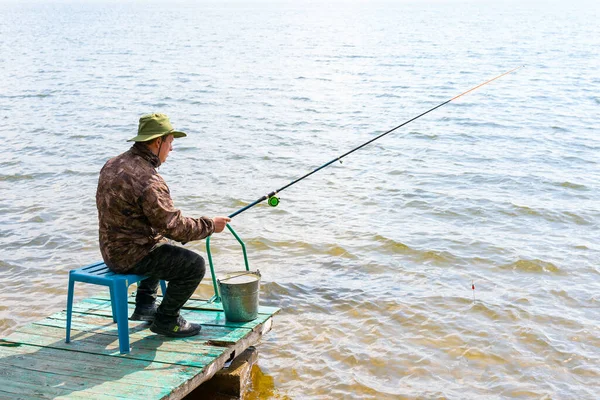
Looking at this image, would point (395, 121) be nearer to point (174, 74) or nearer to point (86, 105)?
point (86, 105)

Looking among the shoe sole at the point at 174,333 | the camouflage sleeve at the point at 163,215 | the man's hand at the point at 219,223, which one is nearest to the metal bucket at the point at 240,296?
the shoe sole at the point at 174,333

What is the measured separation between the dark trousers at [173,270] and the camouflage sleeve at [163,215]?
0.18 metres

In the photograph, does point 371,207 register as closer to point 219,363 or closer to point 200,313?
A: point 200,313

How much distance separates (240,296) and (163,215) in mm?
967

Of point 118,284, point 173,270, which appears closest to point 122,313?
point 118,284

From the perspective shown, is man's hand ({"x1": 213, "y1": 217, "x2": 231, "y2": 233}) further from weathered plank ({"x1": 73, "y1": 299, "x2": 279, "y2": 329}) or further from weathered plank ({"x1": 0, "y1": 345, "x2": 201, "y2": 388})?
weathered plank ({"x1": 0, "y1": 345, "x2": 201, "y2": 388})

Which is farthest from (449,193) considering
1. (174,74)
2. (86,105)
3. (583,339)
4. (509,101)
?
(174,74)

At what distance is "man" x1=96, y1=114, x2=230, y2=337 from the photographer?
14.8ft

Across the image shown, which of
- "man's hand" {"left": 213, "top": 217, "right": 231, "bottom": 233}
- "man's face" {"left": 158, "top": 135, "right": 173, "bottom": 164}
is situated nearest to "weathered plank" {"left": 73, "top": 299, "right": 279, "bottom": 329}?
"man's hand" {"left": 213, "top": 217, "right": 231, "bottom": 233}

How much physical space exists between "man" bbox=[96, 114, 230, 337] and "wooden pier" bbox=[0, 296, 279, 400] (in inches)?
10.7

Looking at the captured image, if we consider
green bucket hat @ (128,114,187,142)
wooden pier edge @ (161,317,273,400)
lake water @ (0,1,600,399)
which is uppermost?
green bucket hat @ (128,114,187,142)

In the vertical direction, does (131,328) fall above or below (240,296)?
below

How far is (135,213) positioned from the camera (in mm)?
4578

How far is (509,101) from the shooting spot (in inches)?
706
